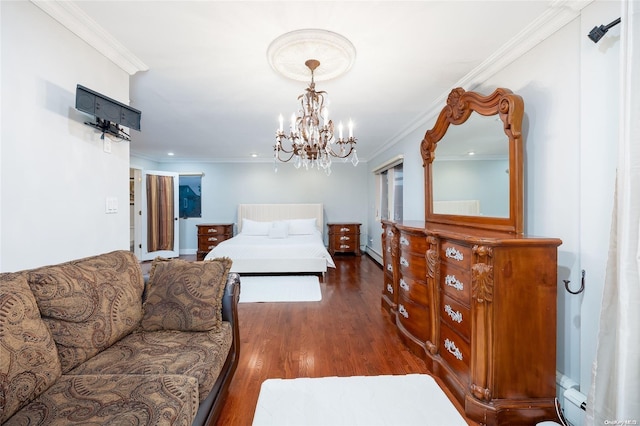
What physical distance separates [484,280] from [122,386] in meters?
1.75

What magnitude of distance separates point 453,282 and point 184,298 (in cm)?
171

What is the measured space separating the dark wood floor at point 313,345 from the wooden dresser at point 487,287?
0.29 m

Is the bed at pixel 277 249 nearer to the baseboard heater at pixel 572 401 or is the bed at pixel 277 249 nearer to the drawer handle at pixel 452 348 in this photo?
the drawer handle at pixel 452 348

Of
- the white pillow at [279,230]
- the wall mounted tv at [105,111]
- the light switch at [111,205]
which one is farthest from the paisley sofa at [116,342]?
the white pillow at [279,230]

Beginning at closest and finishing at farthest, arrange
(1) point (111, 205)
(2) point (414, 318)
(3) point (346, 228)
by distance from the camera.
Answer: (1) point (111, 205) → (2) point (414, 318) → (3) point (346, 228)

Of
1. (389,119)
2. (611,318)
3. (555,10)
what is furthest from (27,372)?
(389,119)

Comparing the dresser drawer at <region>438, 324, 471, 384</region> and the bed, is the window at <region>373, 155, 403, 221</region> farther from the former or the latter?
the dresser drawer at <region>438, 324, 471, 384</region>

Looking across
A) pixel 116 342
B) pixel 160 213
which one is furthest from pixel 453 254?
pixel 160 213

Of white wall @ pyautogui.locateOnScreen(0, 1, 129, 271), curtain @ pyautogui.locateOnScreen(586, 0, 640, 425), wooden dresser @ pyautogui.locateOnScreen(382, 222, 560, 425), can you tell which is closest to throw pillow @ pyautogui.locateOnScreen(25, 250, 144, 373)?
white wall @ pyautogui.locateOnScreen(0, 1, 129, 271)

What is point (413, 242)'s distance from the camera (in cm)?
234

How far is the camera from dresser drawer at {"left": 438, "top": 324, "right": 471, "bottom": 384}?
1.67m

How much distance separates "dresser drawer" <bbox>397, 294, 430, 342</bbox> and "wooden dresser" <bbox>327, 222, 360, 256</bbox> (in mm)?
3661

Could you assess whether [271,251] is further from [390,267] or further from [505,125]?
[505,125]

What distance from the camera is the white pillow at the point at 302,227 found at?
19.1 ft
